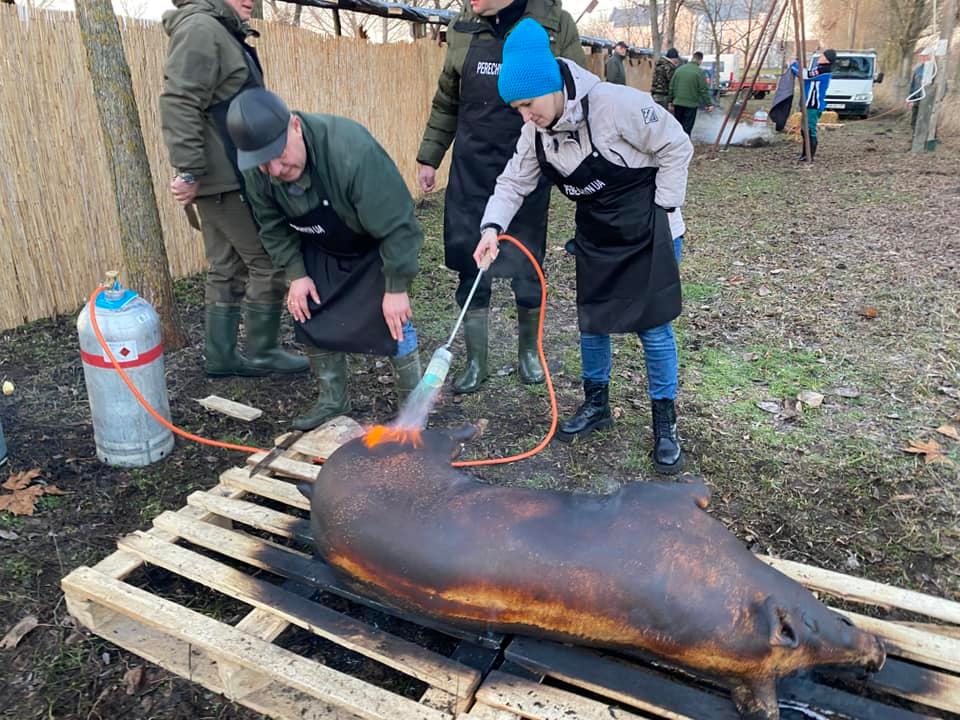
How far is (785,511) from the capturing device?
302 centimetres

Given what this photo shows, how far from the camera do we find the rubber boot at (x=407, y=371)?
352 cm

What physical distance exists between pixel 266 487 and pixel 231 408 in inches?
43.2

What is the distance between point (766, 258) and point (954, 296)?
5.67ft

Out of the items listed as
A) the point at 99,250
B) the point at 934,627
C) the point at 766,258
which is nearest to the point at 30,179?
the point at 99,250

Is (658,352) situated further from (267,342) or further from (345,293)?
(267,342)

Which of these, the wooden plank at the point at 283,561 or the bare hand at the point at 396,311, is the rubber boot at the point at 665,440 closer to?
the bare hand at the point at 396,311

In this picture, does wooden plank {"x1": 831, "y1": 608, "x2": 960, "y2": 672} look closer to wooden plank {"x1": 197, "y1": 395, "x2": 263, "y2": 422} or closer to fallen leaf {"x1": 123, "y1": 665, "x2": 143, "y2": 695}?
fallen leaf {"x1": 123, "y1": 665, "x2": 143, "y2": 695}

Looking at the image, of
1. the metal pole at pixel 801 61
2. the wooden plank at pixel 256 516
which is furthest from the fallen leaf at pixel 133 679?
the metal pole at pixel 801 61

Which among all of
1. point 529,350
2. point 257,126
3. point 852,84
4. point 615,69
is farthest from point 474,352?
point 852,84

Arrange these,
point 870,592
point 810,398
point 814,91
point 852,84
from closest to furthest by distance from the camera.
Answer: point 870,592
point 810,398
point 814,91
point 852,84

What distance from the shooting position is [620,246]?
3.04 m

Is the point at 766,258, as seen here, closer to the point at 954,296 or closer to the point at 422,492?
the point at 954,296

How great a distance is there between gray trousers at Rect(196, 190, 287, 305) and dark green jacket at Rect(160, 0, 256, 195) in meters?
0.22

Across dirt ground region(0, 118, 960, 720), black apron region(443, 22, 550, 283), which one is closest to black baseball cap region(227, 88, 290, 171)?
black apron region(443, 22, 550, 283)
